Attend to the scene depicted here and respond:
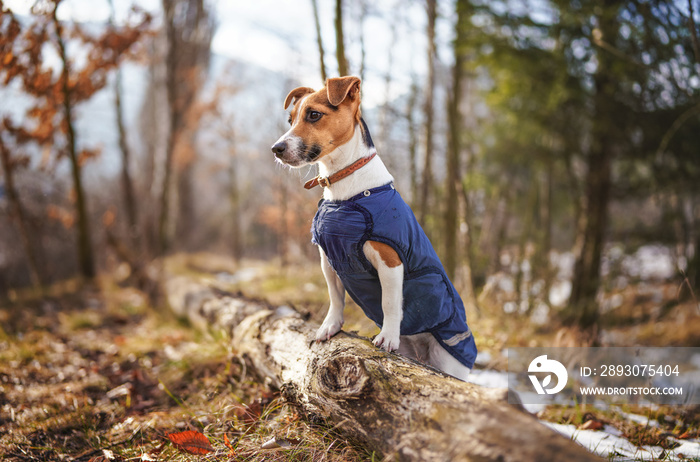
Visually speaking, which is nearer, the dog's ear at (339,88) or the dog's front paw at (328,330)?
the dog's ear at (339,88)

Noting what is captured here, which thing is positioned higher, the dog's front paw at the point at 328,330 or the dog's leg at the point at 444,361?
the dog's front paw at the point at 328,330

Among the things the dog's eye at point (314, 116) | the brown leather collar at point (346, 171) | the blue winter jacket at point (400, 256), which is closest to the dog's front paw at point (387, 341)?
the blue winter jacket at point (400, 256)

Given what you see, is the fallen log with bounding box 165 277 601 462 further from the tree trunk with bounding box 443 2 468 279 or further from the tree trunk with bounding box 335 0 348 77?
the tree trunk with bounding box 443 2 468 279

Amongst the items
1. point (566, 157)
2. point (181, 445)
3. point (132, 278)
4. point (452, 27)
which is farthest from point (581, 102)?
point (132, 278)

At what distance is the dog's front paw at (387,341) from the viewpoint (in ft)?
7.54

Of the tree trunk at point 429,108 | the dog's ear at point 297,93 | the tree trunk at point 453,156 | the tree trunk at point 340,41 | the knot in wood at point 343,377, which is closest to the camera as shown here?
the knot in wood at point 343,377

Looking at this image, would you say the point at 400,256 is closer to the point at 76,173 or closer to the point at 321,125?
the point at 321,125

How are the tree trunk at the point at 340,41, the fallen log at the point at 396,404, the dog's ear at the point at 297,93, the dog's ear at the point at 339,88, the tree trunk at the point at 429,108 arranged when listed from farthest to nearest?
the tree trunk at the point at 429,108, the tree trunk at the point at 340,41, the dog's ear at the point at 297,93, the dog's ear at the point at 339,88, the fallen log at the point at 396,404

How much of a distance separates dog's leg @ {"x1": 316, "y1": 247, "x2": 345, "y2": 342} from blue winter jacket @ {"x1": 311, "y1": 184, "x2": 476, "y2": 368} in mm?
103

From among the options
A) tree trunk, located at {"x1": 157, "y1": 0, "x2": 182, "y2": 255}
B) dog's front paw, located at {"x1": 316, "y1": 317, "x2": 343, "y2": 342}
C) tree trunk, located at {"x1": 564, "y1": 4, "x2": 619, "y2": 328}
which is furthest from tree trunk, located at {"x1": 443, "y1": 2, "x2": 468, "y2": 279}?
tree trunk, located at {"x1": 157, "y1": 0, "x2": 182, "y2": 255}

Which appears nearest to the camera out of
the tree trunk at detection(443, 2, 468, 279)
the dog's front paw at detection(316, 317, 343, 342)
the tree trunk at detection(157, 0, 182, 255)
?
the dog's front paw at detection(316, 317, 343, 342)

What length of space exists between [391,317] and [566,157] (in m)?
7.01

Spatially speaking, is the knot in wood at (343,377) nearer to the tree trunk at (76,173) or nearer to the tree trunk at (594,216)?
the tree trunk at (594,216)

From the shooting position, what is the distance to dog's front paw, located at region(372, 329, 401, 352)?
230 cm
